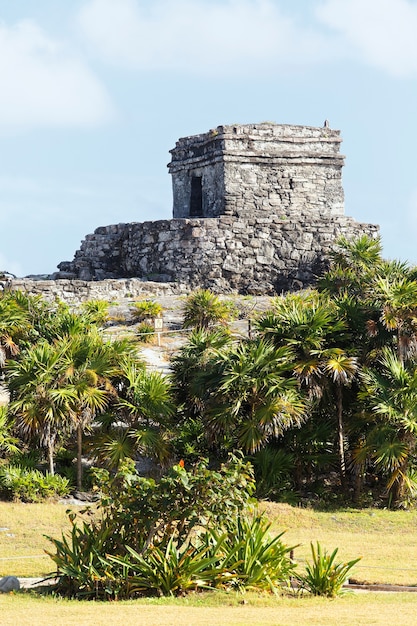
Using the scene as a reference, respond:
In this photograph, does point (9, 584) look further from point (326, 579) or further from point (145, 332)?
point (145, 332)

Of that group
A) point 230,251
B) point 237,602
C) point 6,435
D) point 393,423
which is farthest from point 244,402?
point 230,251

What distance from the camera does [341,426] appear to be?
18516 millimetres

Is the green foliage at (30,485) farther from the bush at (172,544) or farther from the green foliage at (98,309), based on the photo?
→ the bush at (172,544)

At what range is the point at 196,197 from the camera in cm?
2797

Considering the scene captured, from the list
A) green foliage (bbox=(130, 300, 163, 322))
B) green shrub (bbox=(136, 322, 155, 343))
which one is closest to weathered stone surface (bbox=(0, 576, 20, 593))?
green shrub (bbox=(136, 322, 155, 343))

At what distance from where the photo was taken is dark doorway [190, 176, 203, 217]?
27.8 metres

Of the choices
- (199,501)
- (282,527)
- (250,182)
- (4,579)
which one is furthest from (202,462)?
(250,182)

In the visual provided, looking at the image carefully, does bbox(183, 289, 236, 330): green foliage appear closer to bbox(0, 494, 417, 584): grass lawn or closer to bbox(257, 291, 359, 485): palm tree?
bbox(257, 291, 359, 485): palm tree

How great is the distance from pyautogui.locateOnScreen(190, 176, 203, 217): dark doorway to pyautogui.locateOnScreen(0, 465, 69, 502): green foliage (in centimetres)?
1148

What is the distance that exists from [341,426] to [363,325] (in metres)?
1.79

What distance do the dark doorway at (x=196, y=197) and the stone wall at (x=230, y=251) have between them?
1951 mm

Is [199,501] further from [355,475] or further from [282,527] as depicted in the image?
[355,475]

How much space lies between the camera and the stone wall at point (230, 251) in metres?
25.7

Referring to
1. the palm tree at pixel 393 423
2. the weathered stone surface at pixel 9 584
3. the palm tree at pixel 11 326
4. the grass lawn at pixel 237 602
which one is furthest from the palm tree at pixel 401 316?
the weathered stone surface at pixel 9 584
